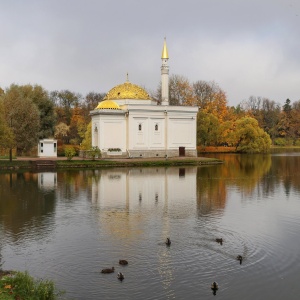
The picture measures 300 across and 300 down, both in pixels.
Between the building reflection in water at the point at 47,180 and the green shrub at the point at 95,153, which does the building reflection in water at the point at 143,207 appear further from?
the green shrub at the point at 95,153

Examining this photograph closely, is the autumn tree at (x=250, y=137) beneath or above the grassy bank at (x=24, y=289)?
above

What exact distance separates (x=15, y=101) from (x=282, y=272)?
4096 cm

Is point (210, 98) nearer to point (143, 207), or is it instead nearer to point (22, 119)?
point (22, 119)

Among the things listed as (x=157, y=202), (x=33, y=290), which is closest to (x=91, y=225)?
(x=157, y=202)

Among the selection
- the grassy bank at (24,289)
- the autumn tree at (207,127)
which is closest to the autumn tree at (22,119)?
the autumn tree at (207,127)

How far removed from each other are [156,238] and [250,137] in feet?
204

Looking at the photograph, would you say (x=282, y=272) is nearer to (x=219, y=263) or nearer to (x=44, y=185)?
(x=219, y=263)

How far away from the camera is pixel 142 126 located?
56.0 metres

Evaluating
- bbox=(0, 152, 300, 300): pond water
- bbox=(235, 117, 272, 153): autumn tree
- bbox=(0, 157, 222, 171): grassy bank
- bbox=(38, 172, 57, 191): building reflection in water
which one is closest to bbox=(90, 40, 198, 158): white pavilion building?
bbox=(0, 157, 222, 171): grassy bank

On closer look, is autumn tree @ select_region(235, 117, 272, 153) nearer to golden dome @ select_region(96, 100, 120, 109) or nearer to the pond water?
golden dome @ select_region(96, 100, 120, 109)

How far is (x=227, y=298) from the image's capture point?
38.2ft

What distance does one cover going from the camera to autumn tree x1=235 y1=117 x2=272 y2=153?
7556 cm

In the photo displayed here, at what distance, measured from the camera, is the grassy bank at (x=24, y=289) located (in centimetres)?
1083

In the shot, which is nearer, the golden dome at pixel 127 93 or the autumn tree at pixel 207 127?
the golden dome at pixel 127 93
